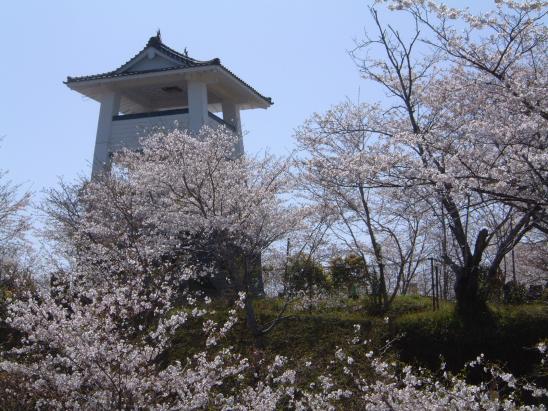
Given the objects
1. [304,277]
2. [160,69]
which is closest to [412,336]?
[304,277]

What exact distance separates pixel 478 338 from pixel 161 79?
1042 cm

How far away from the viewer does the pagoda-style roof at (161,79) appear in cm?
1533

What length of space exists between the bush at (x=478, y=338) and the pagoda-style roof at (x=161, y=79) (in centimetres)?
889

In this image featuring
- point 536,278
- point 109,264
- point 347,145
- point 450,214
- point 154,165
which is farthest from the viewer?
point 536,278

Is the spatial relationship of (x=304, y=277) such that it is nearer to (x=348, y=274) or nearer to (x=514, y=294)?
(x=348, y=274)

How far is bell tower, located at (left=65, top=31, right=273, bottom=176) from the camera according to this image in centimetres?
1525

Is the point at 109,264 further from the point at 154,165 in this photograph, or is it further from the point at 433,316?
the point at 433,316

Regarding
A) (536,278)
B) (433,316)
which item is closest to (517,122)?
(433,316)

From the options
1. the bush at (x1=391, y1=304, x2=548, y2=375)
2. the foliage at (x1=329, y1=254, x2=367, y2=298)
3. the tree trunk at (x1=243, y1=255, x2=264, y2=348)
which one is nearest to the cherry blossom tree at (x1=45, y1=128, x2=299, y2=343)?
the tree trunk at (x1=243, y1=255, x2=264, y2=348)

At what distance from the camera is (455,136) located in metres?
8.52

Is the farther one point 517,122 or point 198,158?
point 198,158

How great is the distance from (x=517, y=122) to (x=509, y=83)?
44cm

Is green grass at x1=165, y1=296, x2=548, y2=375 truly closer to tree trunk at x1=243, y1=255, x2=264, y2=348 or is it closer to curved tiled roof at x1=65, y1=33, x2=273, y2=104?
tree trunk at x1=243, y1=255, x2=264, y2=348

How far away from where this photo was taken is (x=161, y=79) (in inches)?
620
